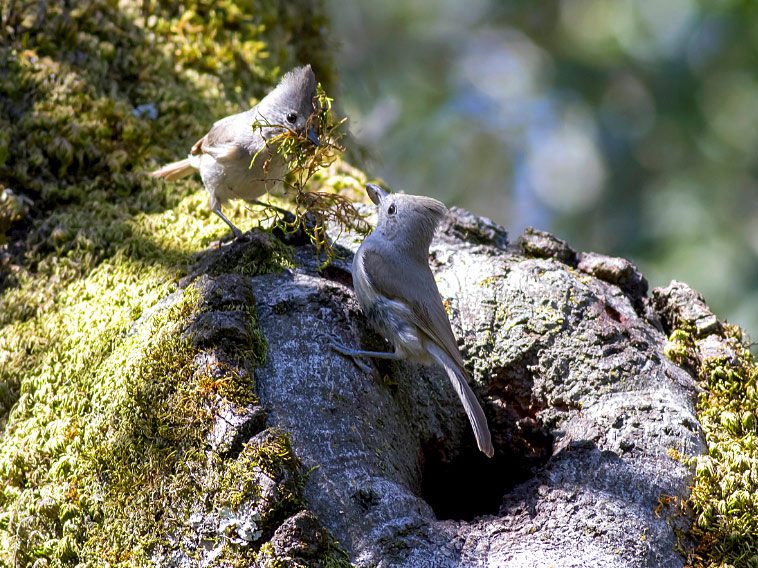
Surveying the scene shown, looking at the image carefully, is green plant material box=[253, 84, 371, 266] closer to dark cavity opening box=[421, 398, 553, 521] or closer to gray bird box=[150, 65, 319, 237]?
gray bird box=[150, 65, 319, 237]

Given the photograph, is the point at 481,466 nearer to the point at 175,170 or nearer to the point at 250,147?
the point at 250,147

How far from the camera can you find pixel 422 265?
3682 mm

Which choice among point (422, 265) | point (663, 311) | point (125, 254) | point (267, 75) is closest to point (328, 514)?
point (422, 265)

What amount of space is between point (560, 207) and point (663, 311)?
522cm

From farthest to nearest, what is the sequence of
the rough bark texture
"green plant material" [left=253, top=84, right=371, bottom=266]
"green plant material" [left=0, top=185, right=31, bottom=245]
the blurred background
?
the blurred background
"green plant material" [left=0, top=185, right=31, bottom=245]
"green plant material" [left=253, top=84, right=371, bottom=266]
the rough bark texture

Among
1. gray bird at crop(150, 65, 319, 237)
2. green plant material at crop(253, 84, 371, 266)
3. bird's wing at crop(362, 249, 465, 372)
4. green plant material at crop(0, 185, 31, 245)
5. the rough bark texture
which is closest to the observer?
the rough bark texture

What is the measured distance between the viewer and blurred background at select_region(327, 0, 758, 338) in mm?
6926

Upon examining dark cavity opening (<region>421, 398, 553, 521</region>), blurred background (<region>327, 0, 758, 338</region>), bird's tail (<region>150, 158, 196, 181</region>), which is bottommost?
dark cavity opening (<region>421, 398, 553, 521</region>)

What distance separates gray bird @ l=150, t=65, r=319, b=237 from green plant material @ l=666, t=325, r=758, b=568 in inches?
88.1

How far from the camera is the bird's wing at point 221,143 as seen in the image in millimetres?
3955

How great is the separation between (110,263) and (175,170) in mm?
813

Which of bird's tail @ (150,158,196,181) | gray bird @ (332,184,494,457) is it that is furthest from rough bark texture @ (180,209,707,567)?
bird's tail @ (150,158,196,181)

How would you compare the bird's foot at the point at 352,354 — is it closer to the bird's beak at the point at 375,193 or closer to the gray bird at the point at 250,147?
the gray bird at the point at 250,147

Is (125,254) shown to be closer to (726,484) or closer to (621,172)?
(726,484)
